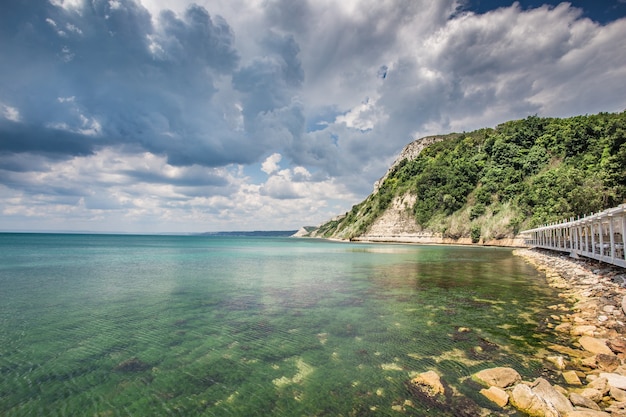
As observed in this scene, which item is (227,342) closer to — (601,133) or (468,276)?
(468,276)

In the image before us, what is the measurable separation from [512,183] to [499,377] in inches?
4223

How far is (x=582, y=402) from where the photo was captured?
21.0 ft

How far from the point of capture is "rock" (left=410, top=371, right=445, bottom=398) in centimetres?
732

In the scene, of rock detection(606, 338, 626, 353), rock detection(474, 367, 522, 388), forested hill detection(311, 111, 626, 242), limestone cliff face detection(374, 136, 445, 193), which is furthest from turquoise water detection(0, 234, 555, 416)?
limestone cliff face detection(374, 136, 445, 193)

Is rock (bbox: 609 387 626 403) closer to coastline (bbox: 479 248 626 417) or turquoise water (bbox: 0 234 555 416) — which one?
coastline (bbox: 479 248 626 417)

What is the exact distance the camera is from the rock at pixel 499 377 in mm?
7531

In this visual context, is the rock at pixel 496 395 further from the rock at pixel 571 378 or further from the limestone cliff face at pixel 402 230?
the limestone cliff face at pixel 402 230

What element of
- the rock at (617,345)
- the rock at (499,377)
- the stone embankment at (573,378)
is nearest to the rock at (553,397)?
the stone embankment at (573,378)

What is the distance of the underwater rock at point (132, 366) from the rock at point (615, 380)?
11493mm

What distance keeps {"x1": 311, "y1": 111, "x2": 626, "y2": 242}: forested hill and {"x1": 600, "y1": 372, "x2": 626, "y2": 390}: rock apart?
6593 centimetres

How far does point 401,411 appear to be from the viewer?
260 inches

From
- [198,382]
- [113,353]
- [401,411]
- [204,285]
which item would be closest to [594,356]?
[401,411]

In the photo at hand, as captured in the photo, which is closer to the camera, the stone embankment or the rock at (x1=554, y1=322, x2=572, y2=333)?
the stone embankment

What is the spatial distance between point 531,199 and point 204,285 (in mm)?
91310
